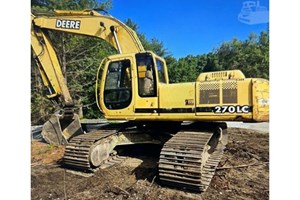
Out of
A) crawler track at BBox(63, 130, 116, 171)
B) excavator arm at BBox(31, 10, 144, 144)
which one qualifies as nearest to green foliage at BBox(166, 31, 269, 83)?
excavator arm at BBox(31, 10, 144, 144)

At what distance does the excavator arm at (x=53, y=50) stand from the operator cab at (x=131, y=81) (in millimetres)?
324

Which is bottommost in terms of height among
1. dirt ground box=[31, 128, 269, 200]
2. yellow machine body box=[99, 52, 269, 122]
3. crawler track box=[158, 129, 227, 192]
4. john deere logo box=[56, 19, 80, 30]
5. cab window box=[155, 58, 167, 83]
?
dirt ground box=[31, 128, 269, 200]

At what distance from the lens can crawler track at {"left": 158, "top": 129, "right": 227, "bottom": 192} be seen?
6.50 ft

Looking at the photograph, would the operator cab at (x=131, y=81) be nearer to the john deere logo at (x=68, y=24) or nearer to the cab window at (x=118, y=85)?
the cab window at (x=118, y=85)

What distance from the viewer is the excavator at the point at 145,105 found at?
2076 millimetres

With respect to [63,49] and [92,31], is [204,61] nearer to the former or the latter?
[92,31]

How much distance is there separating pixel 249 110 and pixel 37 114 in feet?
6.51

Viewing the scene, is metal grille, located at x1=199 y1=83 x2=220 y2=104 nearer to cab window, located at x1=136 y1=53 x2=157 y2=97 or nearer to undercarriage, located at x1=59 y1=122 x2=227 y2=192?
undercarriage, located at x1=59 y1=122 x2=227 y2=192

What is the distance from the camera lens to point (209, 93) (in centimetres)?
223

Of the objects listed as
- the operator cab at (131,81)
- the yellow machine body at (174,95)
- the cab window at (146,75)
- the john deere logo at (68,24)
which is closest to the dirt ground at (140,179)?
the yellow machine body at (174,95)

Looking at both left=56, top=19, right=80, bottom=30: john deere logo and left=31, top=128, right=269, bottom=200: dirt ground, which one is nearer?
left=31, top=128, right=269, bottom=200: dirt ground

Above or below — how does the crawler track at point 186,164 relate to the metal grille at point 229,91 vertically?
below
